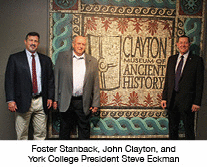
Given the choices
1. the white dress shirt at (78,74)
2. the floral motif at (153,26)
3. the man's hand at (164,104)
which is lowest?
the man's hand at (164,104)

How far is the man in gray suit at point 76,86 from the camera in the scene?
11.2ft

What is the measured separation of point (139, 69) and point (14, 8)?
95.0 inches

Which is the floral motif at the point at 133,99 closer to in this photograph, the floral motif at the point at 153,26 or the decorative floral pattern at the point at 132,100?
the decorative floral pattern at the point at 132,100

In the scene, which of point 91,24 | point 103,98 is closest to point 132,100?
point 103,98

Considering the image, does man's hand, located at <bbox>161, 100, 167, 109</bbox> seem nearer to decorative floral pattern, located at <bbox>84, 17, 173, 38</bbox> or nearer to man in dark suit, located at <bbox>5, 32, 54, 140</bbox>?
decorative floral pattern, located at <bbox>84, 17, 173, 38</bbox>

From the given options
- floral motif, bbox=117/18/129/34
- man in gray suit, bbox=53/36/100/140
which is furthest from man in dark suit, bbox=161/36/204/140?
man in gray suit, bbox=53/36/100/140

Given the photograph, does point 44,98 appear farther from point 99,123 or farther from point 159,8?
point 159,8

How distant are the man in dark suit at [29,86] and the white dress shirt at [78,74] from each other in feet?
1.16

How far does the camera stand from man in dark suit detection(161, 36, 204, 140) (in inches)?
135

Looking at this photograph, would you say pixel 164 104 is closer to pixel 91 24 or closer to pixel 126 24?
pixel 126 24

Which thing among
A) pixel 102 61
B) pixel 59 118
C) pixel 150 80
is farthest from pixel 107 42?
pixel 59 118

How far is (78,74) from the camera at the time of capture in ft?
11.4

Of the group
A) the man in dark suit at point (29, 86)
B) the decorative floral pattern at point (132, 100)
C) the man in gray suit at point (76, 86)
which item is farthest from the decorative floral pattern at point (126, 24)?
the decorative floral pattern at point (132, 100)

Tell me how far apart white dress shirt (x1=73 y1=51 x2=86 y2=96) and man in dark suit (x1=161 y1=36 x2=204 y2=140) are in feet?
4.65
